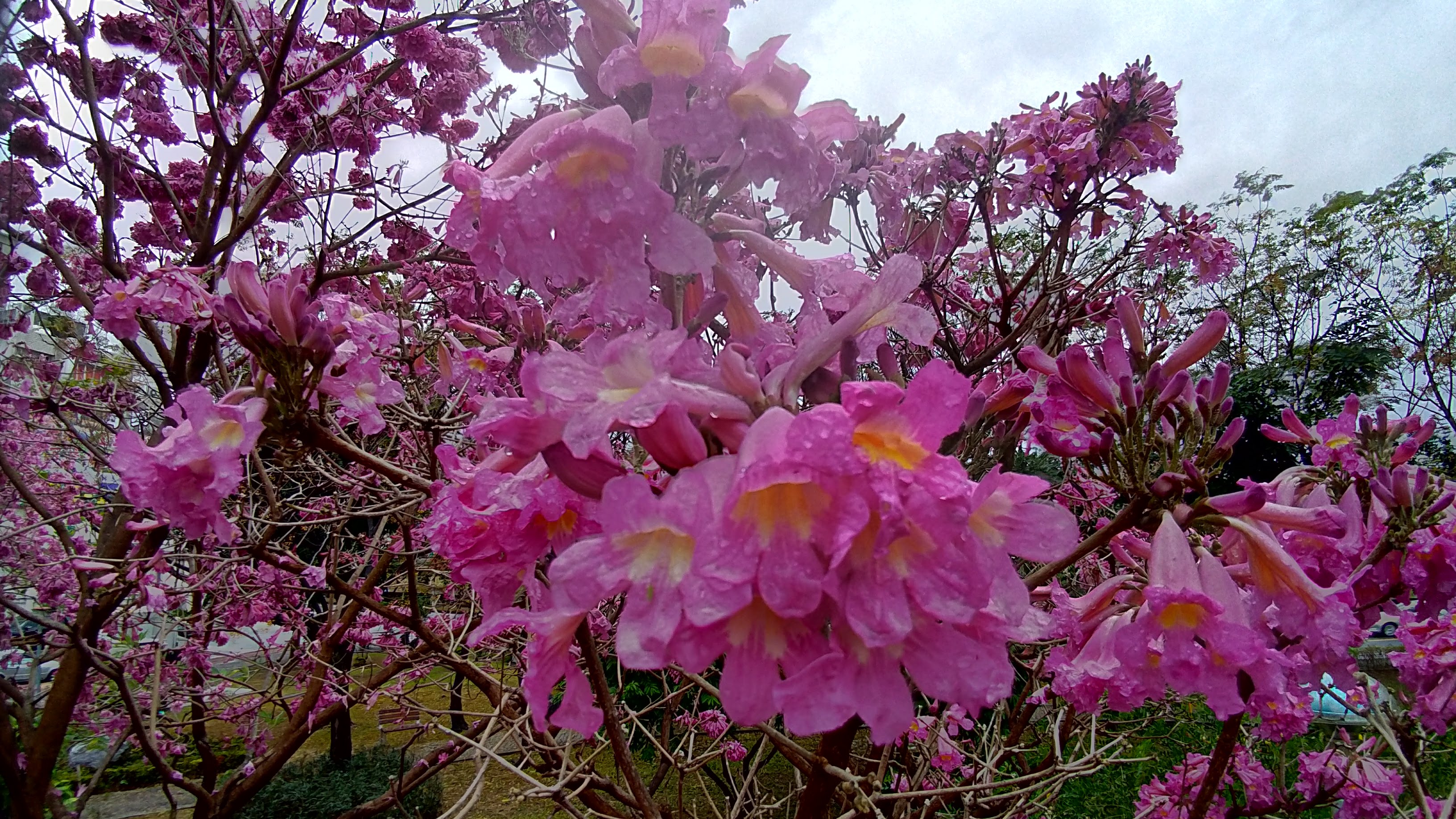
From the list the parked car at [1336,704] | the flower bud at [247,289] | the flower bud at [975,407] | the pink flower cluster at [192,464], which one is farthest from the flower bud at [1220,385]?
the flower bud at [247,289]

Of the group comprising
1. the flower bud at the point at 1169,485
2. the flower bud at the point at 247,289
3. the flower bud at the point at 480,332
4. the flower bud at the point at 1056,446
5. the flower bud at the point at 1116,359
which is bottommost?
the flower bud at the point at 1169,485

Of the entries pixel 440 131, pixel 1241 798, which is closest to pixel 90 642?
pixel 440 131

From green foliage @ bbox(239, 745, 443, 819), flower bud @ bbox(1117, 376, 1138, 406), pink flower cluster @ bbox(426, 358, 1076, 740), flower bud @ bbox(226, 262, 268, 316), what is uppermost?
flower bud @ bbox(226, 262, 268, 316)

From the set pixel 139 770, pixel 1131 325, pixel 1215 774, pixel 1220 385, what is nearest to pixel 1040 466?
pixel 1215 774

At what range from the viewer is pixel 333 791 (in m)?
6.32

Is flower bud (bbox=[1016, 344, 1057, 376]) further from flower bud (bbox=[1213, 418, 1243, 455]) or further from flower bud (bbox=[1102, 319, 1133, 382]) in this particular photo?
flower bud (bbox=[1213, 418, 1243, 455])

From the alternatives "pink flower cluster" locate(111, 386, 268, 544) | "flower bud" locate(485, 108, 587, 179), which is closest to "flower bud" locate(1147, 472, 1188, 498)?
"flower bud" locate(485, 108, 587, 179)

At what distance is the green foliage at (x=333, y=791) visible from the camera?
6.04 metres

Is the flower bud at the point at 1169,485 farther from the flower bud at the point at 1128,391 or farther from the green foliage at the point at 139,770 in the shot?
the green foliage at the point at 139,770

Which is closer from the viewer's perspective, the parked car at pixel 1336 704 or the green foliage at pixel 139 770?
the parked car at pixel 1336 704

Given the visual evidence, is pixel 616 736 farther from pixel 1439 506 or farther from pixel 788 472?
pixel 1439 506

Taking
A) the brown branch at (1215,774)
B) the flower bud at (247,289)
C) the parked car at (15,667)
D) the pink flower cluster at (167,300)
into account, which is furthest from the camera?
the parked car at (15,667)

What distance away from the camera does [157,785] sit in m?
7.88

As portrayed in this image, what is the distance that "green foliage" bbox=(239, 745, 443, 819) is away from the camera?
6.04 m
